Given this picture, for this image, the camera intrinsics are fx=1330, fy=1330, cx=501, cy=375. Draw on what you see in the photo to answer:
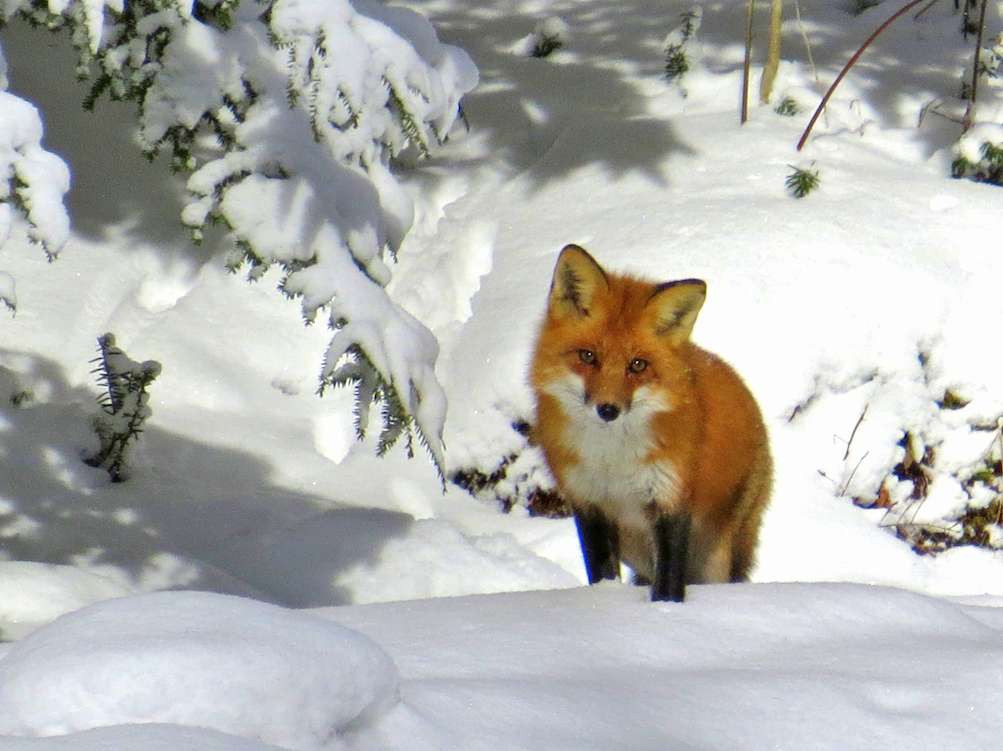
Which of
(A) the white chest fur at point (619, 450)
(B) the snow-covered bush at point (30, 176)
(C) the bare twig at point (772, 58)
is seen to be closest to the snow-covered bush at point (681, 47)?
(C) the bare twig at point (772, 58)

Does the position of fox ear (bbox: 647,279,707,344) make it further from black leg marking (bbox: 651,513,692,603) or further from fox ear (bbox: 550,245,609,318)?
black leg marking (bbox: 651,513,692,603)

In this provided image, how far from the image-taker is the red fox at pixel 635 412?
3.79 m

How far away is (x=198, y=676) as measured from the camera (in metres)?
1.97

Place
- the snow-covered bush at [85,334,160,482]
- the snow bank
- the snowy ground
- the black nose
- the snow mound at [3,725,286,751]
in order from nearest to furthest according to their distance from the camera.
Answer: the snow mound at [3,725,286,751], the snow bank, the snowy ground, the black nose, the snow-covered bush at [85,334,160,482]

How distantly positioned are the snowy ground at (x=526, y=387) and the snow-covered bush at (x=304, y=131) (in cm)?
81

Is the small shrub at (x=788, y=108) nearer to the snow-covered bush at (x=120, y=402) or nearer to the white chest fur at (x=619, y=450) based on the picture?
the snow-covered bush at (x=120, y=402)

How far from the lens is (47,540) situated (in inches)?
216

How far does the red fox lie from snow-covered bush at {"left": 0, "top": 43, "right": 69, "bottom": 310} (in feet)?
4.62

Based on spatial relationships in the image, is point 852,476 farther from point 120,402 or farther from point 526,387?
point 120,402

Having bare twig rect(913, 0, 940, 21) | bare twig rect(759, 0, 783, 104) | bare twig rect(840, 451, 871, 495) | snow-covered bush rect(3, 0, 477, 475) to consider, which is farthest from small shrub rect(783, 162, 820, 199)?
snow-covered bush rect(3, 0, 477, 475)

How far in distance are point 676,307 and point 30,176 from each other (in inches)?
71.2

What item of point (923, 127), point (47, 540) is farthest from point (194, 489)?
point (923, 127)

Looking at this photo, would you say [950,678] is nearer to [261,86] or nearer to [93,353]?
[261,86]

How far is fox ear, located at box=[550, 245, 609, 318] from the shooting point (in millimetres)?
3869
